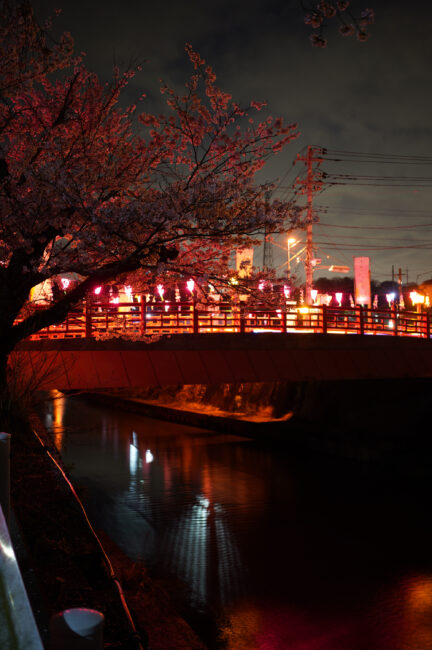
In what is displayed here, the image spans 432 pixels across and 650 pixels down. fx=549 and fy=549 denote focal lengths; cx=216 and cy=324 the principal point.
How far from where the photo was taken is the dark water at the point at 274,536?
9695 millimetres

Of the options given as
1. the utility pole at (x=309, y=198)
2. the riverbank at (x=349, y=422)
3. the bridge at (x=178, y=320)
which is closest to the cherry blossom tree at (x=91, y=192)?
the bridge at (x=178, y=320)

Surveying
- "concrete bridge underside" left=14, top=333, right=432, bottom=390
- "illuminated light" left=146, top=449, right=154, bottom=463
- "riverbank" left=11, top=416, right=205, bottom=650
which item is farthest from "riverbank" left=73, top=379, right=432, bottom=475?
"riverbank" left=11, top=416, right=205, bottom=650

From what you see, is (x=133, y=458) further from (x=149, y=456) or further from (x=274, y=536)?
(x=274, y=536)

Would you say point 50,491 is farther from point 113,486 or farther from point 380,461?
point 380,461

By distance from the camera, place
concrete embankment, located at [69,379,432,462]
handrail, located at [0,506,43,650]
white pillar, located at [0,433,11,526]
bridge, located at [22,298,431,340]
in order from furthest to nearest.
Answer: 1. concrete embankment, located at [69,379,432,462]
2. bridge, located at [22,298,431,340]
3. white pillar, located at [0,433,11,526]
4. handrail, located at [0,506,43,650]

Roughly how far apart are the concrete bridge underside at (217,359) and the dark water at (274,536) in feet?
5.20

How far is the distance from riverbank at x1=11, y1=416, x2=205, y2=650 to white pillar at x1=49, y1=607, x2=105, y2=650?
1.91 meters

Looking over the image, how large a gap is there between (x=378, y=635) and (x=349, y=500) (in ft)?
26.8

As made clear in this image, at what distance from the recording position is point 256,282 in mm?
10766

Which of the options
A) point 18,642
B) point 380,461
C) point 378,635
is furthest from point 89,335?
point 18,642

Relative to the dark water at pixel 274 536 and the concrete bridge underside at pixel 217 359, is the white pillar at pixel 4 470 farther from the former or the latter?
the concrete bridge underside at pixel 217 359

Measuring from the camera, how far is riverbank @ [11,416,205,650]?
17.4 ft

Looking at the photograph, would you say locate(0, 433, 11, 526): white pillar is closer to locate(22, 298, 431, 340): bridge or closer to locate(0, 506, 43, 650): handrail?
locate(0, 506, 43, 650): handrail

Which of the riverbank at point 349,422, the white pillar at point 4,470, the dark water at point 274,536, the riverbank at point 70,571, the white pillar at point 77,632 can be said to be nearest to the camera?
the white pillar at point 77,632
